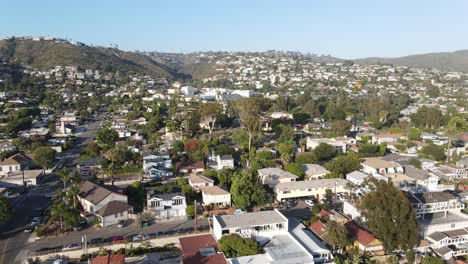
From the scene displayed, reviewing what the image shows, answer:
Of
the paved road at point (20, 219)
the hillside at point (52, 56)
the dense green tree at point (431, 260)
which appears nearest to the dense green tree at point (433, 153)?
the dense green tree at point (431, 260)

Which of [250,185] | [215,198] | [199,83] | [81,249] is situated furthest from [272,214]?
[199,83]

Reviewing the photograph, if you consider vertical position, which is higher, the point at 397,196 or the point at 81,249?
the point at 397,196

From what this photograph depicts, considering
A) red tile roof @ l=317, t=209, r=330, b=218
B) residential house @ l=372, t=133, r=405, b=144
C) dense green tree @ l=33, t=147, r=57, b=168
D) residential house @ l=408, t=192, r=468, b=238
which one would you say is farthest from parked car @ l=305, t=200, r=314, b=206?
dense green tree @ l=33, t=147, r=57, b=168

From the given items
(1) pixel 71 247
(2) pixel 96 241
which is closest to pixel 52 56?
(2) pixel 96 241

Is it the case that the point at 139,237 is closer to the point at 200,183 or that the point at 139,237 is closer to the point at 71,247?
the point at 71,247

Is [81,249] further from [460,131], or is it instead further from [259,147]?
[460,131]

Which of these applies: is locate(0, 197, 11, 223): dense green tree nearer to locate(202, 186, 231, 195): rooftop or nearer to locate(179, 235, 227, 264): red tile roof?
locate(179, 235, 227, 264): red tile roof
